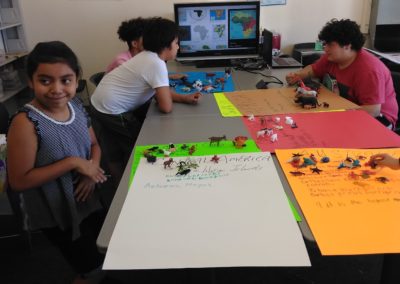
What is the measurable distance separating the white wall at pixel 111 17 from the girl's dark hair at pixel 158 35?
4.98 ft

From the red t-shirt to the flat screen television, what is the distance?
111 cm

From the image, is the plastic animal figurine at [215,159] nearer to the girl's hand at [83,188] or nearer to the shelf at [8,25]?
the girl's hand at [83,188]

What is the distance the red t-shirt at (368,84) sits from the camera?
5.92 feet

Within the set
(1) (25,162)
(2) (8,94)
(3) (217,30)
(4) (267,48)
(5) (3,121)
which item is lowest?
(2) (8,94)

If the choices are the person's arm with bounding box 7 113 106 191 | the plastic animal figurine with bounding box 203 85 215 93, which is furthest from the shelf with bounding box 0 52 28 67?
the person's arm with bounding box 7 113 106 191

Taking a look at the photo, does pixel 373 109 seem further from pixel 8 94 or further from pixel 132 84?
pixel 8 94

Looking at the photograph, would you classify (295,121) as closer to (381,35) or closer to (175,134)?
(175,134)

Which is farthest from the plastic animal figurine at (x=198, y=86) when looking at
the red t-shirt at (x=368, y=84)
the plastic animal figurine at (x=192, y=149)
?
the plastic animal figurine at (x=192, y=149)

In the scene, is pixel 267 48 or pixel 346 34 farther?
pixel 267 48

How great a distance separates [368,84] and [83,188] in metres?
1.47

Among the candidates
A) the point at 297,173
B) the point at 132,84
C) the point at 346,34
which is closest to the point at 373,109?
A: the point at 346,34

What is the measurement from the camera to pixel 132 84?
1900 mm

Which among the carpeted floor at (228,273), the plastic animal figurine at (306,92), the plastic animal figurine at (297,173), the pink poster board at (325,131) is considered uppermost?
the plastic animal figurine at (306,92)

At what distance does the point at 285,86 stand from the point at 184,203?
4.77ft
